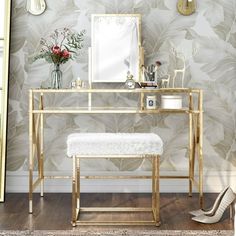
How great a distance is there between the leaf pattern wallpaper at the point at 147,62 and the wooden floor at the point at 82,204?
278mm

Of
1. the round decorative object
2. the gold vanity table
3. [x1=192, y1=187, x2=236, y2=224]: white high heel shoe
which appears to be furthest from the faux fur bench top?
the round decorative object

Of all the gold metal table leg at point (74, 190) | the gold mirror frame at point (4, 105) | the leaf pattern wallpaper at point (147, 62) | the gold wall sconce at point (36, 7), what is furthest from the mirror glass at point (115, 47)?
the gold metal table leg at point (74, 190)

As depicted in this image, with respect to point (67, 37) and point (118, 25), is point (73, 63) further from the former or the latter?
point (118, 25)

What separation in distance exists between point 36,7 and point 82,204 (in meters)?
Result: 1.68

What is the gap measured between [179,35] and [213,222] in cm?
165

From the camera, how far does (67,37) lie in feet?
14.0

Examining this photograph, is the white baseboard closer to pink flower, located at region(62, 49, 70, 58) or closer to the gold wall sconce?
pink flower, located at region(62, 49, 70, 58)

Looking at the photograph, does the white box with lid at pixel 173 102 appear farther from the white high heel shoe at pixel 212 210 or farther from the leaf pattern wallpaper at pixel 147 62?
the white high heel shoe at pixel 212 210

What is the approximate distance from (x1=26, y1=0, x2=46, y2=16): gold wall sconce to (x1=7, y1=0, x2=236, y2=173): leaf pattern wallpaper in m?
→ 0.04

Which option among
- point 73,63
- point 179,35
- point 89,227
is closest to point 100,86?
point 73,63

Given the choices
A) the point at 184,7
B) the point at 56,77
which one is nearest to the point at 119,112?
the point at 56,77

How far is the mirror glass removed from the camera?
4.17 metres

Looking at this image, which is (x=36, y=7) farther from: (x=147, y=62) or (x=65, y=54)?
(x=147, y=62)

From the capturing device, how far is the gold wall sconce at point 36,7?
14.0 feet
